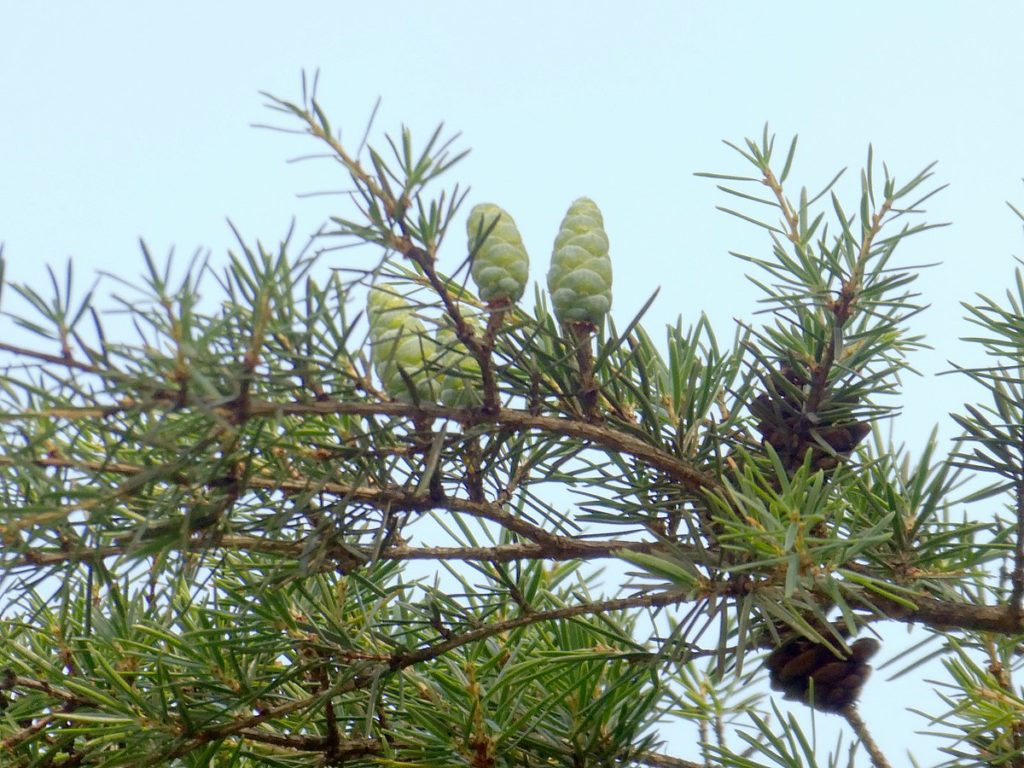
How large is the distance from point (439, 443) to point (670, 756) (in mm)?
325

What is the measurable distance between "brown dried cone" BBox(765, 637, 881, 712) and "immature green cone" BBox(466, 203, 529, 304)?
9.8 inches

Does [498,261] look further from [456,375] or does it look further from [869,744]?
[869,744]

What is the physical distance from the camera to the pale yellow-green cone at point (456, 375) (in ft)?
1.51

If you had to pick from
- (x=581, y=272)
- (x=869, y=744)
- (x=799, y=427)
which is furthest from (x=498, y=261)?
(x=869, y=744)

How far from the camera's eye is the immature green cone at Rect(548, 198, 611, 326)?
0.49 metres

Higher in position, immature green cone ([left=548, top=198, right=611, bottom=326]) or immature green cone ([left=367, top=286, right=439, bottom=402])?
immature green cone ([left=548, top=198, right=611, bottom=326])

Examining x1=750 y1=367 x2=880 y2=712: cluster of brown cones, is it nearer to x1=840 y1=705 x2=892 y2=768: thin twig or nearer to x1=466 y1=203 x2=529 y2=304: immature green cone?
x1=840 y1=705 x2=892 y2=768: thin twig

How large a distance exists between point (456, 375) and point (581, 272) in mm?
77

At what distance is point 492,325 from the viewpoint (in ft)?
1.52

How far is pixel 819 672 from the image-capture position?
0.60m

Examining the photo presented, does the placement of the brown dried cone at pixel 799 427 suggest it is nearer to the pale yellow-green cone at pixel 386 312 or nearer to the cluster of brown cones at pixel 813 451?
the cluster of brown cones at pixel 813 451

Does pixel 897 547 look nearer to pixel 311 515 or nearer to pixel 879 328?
pixel 879 328

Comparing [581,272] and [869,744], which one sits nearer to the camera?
[581,272]

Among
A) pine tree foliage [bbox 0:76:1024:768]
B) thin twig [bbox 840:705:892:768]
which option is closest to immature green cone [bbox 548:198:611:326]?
pine tree foliage [bbox 0:76:1024:768]
